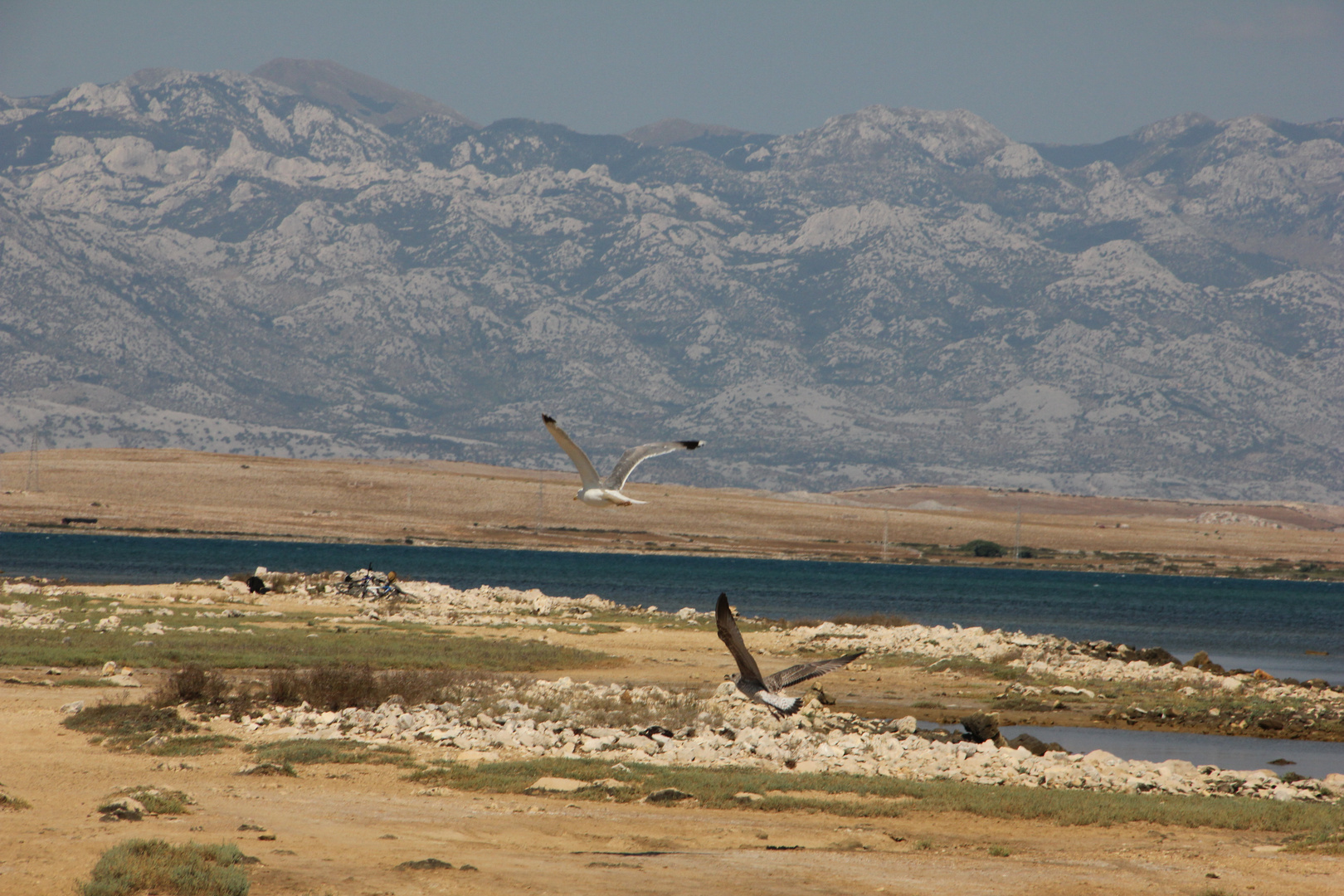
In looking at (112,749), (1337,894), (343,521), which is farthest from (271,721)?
(343,521)

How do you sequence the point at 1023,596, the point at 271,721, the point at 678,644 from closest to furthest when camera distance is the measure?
the point at 271,721 < the point at 678,644 < the point at 1023,596

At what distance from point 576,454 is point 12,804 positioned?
9.07 m

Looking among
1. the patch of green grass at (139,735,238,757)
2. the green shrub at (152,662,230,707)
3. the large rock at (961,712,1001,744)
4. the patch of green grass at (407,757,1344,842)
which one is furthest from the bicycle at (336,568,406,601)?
the patch of green grass at (407,757,1344,842)

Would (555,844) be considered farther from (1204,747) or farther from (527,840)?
(1204,747)

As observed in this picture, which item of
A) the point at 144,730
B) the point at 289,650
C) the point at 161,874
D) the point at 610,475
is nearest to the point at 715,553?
the point at 289,650

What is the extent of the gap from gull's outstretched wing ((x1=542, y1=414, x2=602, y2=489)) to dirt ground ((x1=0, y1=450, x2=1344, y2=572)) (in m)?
92.9

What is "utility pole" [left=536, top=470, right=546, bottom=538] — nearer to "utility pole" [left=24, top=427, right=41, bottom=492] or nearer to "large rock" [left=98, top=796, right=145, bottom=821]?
"utility pole" [left=24, top=427, right=41, bottom=492]

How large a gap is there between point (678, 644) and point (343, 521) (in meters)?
92.8

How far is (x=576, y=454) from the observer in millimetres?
19297

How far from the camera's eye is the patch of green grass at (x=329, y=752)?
16.3 metres

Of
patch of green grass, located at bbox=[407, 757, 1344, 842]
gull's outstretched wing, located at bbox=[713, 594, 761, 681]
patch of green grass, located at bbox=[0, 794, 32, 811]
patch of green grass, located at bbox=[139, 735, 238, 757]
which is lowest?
patch of green grass, located at bbox=[139, 735, 238, 757]

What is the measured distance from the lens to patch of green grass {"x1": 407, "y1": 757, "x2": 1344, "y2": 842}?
50.1 feet

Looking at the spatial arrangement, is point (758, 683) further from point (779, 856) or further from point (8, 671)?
point (8, 671)

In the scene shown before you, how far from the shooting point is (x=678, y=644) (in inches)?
1385
